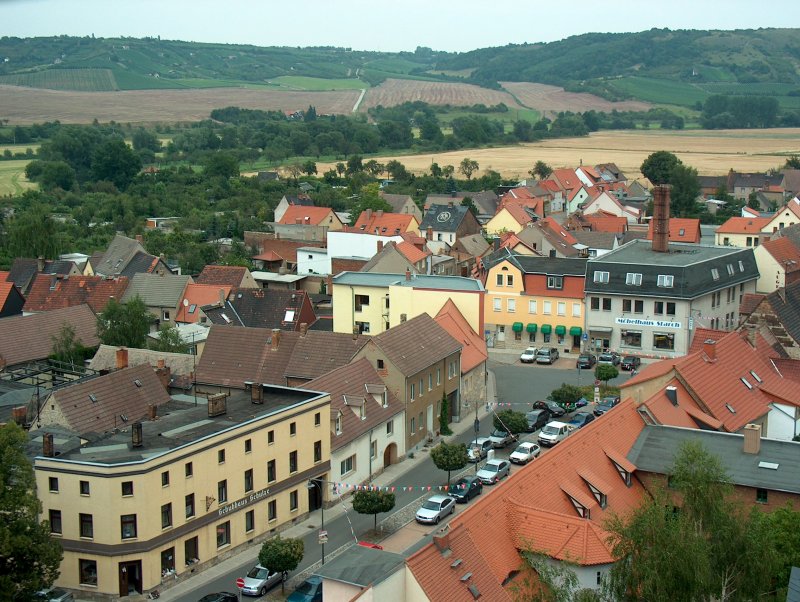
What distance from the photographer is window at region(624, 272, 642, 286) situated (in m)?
59.3

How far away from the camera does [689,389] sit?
39656mm

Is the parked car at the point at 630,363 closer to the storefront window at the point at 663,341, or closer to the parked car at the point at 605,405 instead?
the storefront window at the point at 663,341

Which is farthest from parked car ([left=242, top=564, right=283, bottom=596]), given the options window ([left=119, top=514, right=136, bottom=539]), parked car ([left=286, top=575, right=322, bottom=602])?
window ([left=119, top=514, right=136, bottom=539])

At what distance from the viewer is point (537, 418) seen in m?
A: 46.8

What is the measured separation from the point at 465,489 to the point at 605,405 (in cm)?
1242

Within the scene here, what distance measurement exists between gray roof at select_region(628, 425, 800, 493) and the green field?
10339cm

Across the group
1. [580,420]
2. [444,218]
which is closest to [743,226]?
[444,218]

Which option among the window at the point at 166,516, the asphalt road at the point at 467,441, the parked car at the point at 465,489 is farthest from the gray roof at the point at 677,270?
the window at the point at 166,516

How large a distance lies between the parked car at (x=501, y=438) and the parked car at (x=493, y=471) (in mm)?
2838

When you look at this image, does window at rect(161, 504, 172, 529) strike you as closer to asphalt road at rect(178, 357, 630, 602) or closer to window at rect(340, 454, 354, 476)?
asphalt road at rect(178, 357, 630, 602)

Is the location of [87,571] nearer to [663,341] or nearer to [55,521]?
[55,521]

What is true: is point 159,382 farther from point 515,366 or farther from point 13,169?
point 13,169

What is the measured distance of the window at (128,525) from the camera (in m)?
30.8

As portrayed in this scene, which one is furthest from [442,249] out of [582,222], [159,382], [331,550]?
[331,550]
